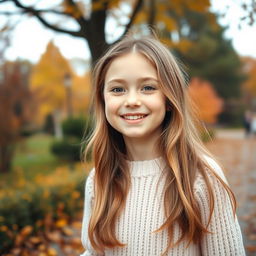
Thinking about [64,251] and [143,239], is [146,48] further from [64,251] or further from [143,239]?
[64,251]

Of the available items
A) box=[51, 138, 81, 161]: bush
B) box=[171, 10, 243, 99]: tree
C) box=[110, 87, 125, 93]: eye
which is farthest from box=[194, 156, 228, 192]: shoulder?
box=[171, 10, 243, 99]: tree

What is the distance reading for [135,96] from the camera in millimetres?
1459

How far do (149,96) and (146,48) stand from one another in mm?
251

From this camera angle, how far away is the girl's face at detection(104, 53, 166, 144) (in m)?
1.47

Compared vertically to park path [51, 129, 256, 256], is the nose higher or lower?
higher

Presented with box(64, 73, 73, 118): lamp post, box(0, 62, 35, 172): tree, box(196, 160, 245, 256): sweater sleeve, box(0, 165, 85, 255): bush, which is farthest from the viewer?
box(64, 73, 73, 118): lamp post

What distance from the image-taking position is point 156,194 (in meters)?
1.57

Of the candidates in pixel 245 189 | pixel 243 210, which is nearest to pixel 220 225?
pixel 243 210

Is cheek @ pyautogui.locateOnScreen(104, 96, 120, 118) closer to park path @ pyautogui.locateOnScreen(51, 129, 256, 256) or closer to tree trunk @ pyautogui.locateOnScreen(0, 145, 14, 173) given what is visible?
park path @ pyautogui.locateOnScreen(51, 129, 256, 256)

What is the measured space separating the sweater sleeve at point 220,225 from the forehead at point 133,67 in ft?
1.97

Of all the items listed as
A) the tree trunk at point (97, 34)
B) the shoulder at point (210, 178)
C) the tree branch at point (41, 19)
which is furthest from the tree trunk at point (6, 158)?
the shoulder at point (210, 178)

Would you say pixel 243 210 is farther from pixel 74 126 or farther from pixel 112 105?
pixel 74 126

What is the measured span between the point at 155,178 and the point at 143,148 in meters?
0.17

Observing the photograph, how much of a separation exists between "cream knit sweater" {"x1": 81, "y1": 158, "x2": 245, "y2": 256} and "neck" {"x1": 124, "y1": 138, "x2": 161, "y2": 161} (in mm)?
31
